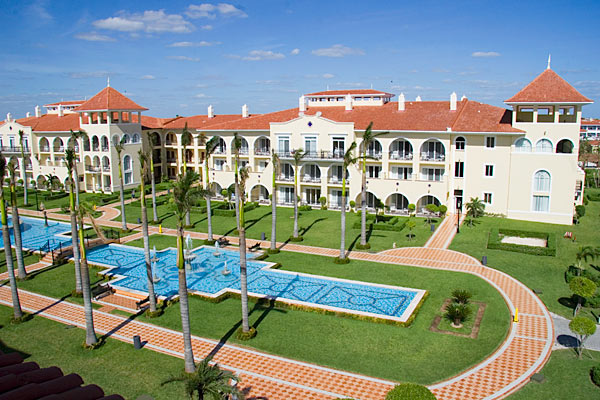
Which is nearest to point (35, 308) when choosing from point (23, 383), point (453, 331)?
point (23, 383)

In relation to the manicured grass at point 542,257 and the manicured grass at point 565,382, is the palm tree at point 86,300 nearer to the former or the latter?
the manicured grass at point 565,382

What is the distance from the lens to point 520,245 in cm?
3575

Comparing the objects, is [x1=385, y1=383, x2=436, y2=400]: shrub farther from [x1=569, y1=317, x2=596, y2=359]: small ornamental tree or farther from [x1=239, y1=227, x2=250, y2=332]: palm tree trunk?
[x1=239, y1=227, x2=250, y2=332]: palm tree trunk

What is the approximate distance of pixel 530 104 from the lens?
43.2m

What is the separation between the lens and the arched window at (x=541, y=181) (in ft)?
146

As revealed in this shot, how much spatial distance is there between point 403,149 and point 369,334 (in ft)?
99.7

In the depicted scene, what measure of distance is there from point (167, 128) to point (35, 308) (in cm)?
4490

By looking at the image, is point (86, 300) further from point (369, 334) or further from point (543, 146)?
point (543, 146)

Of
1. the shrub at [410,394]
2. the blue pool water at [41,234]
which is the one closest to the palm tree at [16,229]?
the blue pool water at [41,234]

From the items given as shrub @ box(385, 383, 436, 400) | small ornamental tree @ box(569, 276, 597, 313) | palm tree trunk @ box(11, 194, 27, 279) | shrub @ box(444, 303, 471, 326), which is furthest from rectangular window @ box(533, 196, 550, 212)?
palm tree trunk @ box(11, 194, 27, 279)

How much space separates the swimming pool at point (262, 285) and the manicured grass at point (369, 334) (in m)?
0.98

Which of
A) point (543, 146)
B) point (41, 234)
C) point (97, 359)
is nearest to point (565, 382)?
point (97, 359)

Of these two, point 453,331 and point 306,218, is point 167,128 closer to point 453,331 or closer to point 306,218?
point 306,218

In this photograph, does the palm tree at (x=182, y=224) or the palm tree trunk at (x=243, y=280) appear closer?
the palm tree at (x=182, y=224)
